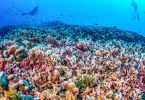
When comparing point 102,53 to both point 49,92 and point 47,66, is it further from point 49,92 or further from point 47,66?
point 49,92

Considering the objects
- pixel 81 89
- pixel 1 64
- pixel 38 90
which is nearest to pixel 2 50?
pixel 1 64

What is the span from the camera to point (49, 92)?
18.2 feet

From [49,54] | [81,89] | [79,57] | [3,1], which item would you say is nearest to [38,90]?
[81,89]

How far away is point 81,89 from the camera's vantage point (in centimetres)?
583

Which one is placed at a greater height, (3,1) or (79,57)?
(3,1)

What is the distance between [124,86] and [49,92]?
1.73 m

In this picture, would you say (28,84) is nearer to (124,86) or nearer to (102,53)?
(124,86)

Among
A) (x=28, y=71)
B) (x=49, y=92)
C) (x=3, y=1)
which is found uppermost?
(x=3, y=1)

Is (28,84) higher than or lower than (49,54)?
lower

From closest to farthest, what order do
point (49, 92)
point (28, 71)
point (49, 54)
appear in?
1. point (49, 92)
2. point (28, 71)
3. point (49, 54)

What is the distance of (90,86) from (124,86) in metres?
0.78

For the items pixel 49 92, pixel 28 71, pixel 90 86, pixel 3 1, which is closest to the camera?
pixel 49 92

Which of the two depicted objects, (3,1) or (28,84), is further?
(3,1)

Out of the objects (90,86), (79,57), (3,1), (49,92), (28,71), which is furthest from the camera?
(3,1)
